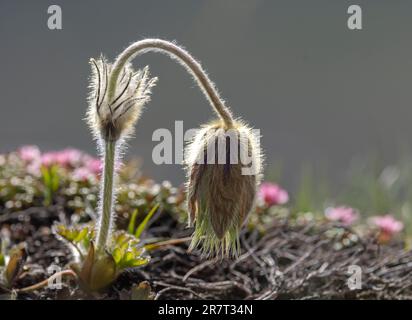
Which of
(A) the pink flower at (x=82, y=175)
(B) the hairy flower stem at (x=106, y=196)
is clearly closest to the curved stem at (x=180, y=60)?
(B) the hairy flower stem at (x=106, y=196)

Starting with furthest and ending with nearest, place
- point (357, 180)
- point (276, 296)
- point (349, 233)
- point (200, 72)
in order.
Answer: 1. point (357, 180)
2. point (349, 233)
3. point (276, 296)
4. point (200, 72)

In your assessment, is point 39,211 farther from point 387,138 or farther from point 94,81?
point 387,138

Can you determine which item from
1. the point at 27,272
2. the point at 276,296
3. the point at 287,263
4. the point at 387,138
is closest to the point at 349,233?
the point at 287,263

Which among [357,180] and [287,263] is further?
[357,180]

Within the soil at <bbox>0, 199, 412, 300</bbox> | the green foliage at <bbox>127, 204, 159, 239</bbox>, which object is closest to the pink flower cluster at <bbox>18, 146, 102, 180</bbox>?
the soil at <bbox>0, 199, 412, 300</bbox>

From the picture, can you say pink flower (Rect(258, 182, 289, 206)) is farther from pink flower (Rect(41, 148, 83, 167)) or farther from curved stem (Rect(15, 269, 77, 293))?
curved stem (Rect(15, 269, 77, 293))

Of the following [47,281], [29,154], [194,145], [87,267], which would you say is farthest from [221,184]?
[29,154]

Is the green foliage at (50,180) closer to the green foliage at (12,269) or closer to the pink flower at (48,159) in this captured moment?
the pink flower at (48,159)

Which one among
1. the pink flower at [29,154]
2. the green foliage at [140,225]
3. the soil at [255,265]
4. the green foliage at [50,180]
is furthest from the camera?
the pink flower at [29,154]

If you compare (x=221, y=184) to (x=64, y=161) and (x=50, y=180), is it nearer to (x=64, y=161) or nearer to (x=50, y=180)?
(x=50, y=180)
